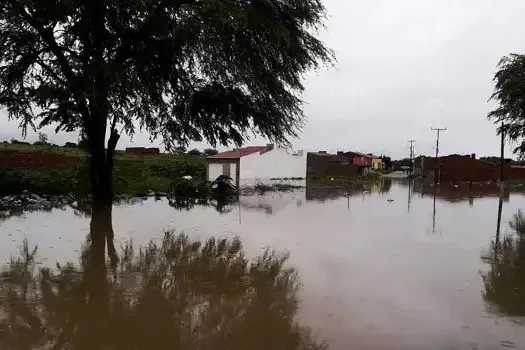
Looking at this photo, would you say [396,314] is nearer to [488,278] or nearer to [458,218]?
[488,278]

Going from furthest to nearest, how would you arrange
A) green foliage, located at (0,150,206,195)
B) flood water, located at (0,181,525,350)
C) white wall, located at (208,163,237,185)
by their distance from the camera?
white wall, located at (208,163,237,185) → green foliage, located at (0,150,206,195) → flood water, located at (0,181,525,350)

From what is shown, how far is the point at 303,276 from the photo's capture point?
7883 millimetres

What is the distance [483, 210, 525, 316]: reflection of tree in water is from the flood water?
0.03 m

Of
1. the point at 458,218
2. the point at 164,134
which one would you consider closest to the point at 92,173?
the point at 164,134

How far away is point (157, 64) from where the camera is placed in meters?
17.4

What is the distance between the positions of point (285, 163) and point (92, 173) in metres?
41.1

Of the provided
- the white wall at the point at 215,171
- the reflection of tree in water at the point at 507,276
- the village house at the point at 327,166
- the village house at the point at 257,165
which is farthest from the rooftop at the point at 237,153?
the reflection of tree in water at the point at 507,276

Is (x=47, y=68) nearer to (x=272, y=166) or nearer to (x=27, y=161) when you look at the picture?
(x=27, y=161)

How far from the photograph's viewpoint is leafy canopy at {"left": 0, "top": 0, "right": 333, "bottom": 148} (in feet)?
53.2

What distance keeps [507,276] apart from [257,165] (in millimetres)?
47697

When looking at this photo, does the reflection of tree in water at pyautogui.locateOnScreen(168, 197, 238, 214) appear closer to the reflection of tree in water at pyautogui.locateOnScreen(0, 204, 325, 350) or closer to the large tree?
the large tree

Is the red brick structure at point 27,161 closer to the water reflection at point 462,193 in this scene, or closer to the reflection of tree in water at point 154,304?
the reflection of tree in water at point 154,304

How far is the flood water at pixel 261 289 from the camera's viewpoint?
520 centimetres

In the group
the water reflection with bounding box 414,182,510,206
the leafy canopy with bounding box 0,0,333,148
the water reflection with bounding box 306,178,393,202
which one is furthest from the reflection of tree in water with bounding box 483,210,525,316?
the water reflection with bounding box 306,178,393,202
